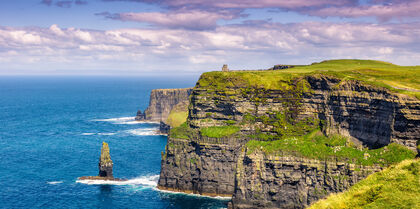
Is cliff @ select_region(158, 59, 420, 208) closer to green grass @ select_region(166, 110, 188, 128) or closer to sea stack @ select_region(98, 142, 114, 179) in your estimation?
sea stack @ select_region(98, 142, 114, 179)

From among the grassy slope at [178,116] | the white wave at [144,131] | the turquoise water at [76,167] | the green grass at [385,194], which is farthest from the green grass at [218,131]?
the white wave at [144,131]

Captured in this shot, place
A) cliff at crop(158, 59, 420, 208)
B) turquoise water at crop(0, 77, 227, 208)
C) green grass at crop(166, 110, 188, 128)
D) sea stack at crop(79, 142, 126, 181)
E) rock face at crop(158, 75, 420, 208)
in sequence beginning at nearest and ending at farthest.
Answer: cliff at crop(158, 59, 420, 208), rock face at crop(158, 75, 420, 208), turquoise water at crop(0, 77, 227, 208), sea stack at crop(79, 142, 126, 181), green grass at crop(166, 110, 188, 128)

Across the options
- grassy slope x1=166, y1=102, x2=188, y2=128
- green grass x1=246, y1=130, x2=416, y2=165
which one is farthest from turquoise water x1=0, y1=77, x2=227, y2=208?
green grass x1=246, y1=130, x2=416, y2=165

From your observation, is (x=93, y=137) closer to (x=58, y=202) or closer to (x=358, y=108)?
(x=58, y=202)

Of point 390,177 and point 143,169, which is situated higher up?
point 390,177

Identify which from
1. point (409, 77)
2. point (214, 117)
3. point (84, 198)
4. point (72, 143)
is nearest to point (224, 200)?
point (214, 117)

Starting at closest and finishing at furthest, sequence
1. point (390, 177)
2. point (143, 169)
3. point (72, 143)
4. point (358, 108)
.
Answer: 1. point (390, 177)
2. point (358, 108)
3. point (143, 169)
4. point (72, 143)
